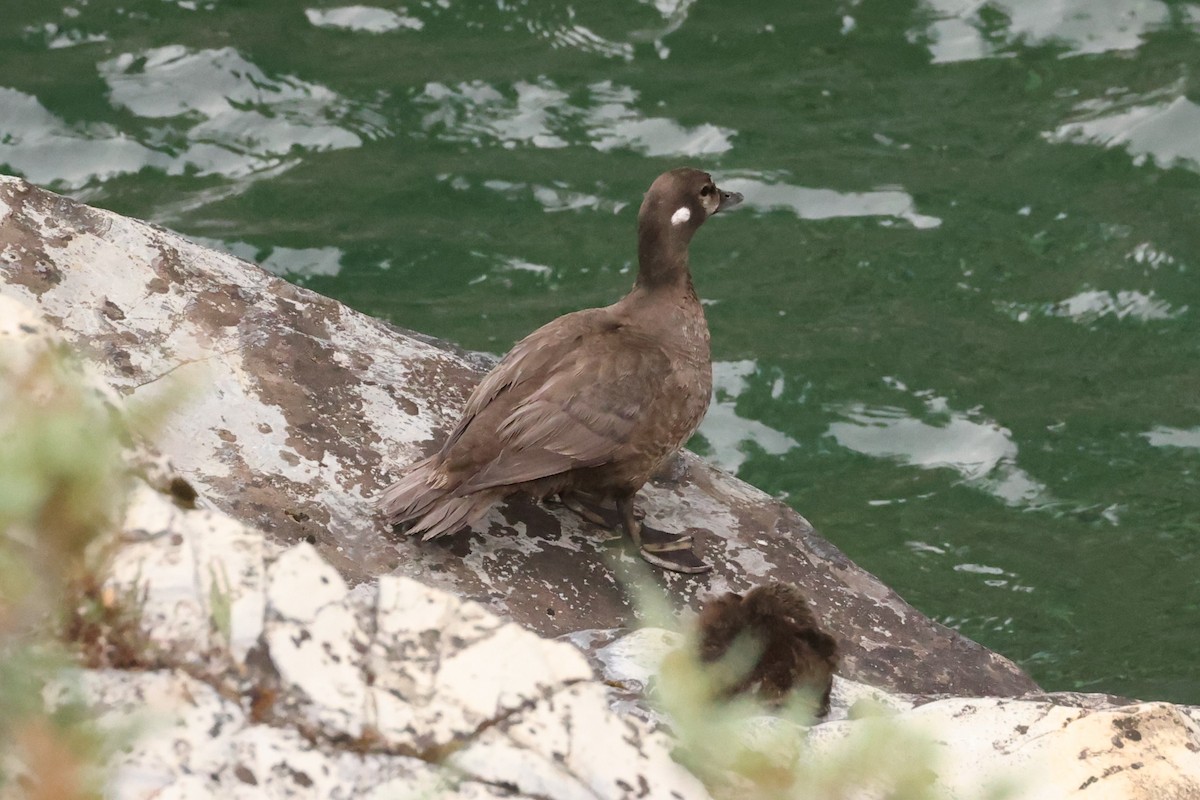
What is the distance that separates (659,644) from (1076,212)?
550cm

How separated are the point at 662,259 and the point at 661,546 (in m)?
1.17

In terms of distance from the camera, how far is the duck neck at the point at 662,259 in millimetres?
5441

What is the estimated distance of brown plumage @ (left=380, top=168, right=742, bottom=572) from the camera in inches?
175

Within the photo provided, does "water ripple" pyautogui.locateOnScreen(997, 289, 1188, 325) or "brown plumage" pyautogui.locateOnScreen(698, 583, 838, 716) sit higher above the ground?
"brown plumage" pyautogui.locateOnScreen(698, 583, 838, 716)

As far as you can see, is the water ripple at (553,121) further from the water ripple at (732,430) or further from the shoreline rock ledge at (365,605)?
the shoreline rock ledge at (365,605)

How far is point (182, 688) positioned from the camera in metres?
2.03

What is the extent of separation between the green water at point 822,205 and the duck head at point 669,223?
179 cm

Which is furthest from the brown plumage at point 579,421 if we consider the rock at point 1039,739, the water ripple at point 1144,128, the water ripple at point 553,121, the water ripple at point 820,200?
the water ripple at point 1144,128

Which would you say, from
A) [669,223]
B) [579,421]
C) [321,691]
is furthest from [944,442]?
[321,691]

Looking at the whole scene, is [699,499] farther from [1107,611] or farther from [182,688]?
[182,688]

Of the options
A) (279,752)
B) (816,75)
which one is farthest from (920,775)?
(816,75)

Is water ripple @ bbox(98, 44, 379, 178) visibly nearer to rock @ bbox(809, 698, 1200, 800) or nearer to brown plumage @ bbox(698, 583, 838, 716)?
brown plumage @ bbox(698, 583, 838, 716)

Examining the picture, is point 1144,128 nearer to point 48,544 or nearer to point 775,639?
point 775,639

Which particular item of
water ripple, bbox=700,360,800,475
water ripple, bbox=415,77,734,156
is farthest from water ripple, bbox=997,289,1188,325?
water ripple, bbox=415,77,734,156
